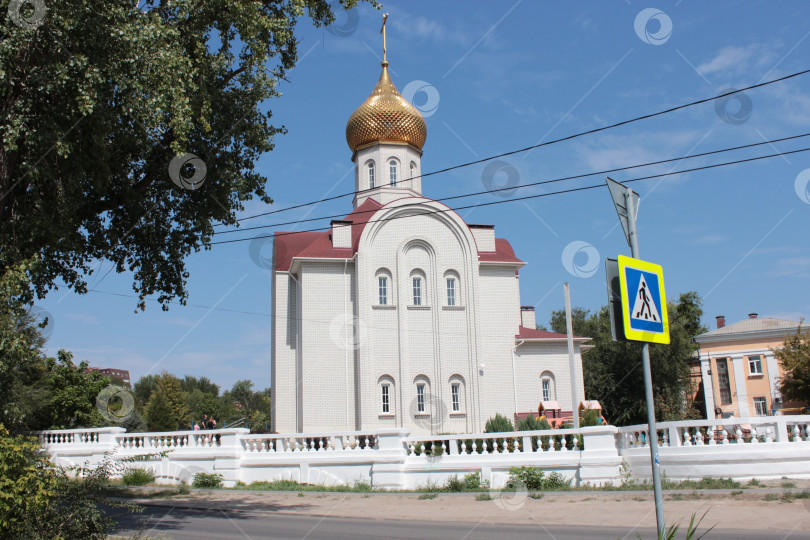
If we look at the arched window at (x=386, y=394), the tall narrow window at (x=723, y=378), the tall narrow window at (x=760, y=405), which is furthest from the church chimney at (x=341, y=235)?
the tall narrow window at (x=760, y=405)

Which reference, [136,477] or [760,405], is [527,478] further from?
[760,405]

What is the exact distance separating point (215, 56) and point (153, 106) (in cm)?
263

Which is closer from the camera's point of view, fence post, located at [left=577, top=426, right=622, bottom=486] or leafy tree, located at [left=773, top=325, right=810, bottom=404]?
fence post, located at [left=577, top=426, right=622, bottom=486]

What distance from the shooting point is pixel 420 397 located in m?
28.9

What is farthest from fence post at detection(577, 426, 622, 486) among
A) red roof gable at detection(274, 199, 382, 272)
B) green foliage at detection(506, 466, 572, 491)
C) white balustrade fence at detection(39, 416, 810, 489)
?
red roof gable at detection(274, 199, 382, 272)

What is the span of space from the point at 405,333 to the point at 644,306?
76.7ft

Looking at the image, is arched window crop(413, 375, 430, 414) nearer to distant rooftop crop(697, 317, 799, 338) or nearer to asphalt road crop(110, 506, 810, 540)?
asphalt road crop(110, 506, 810, 540)

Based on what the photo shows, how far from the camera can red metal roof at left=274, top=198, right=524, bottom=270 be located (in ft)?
98.4

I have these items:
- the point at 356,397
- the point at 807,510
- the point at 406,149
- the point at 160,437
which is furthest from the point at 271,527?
the point at 406,149

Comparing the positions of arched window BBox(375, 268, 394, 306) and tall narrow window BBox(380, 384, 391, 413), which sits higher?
arched window BBox(375, 268, 394, 306)

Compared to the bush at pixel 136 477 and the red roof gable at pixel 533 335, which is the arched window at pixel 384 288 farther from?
the bush at pixel 136 477

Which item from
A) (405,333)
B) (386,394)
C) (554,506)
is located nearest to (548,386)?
(405,333)

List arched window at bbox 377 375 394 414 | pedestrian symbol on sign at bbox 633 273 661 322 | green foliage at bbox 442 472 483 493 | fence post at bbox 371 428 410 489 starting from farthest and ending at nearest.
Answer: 1. arched window at bbox 377 375 394 414
2. fence post at bbox 371 428 410 489
3. green foliage at bbox 442 472 483 493
4. pedestrian symbol on sign at bbox 633 273 661 322

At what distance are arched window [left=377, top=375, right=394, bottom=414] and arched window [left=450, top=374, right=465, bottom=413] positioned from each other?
2600mm
